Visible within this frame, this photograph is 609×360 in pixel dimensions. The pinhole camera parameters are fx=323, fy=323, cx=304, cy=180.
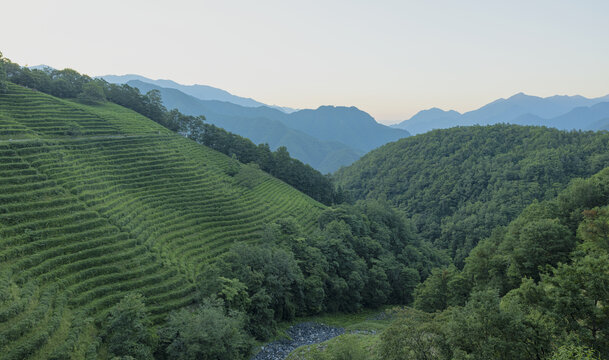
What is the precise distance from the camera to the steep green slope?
75.3 m

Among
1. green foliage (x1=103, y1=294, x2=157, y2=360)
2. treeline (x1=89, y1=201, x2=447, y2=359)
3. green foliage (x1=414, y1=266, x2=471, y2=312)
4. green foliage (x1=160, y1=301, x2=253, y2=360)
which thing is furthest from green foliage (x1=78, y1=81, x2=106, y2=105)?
green foliage (x1=414, y1=266, x2=471, y2=312)

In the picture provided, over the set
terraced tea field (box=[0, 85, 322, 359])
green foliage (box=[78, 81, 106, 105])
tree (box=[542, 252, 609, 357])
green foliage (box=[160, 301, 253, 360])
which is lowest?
green foliage (box=[160, 301, 253, 360])

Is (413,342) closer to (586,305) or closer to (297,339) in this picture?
(586,305)

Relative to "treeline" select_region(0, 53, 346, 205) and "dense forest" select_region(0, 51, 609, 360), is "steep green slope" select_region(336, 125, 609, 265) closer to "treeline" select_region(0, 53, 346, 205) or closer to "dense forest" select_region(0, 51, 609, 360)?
"dense forest" select_region(0, 51, 609, 360)

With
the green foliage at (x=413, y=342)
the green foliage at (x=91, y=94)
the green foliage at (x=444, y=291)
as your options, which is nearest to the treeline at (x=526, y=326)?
the green foliage at (x=413, y=342)

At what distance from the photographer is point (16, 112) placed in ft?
131

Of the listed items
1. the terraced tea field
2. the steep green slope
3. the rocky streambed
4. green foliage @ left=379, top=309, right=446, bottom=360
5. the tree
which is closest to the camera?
the tree

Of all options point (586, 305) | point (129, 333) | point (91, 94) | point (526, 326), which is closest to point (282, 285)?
point (129, 333)

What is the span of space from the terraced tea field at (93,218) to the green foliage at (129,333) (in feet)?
4.34

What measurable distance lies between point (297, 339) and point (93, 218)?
20.9m

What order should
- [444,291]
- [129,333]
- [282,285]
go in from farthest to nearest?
[444,291]
[282,285]
[129,333]

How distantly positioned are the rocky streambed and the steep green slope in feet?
151

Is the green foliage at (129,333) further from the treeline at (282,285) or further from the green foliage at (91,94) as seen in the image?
the green foliage at (91,94)

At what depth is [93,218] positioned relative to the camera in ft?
91.1
